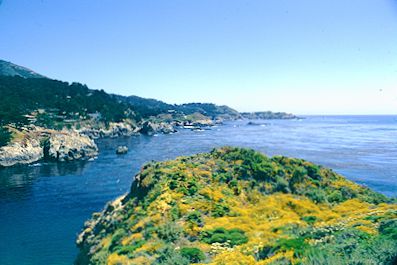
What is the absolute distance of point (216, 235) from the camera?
17.7 meters

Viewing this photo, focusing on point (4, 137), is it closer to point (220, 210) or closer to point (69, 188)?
point (69, 188)

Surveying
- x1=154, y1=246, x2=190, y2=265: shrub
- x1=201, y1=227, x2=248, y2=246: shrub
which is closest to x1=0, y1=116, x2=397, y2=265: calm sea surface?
x1=201, y1=227, x2=248, y2=246: shrub

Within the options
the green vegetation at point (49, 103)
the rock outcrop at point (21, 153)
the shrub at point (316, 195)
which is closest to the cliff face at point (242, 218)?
the shrub at point (316, 195)

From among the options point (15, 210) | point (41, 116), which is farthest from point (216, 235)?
point (41, 116)

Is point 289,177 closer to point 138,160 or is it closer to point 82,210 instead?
point 82,210

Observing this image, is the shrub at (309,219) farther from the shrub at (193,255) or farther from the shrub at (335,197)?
the shrub at (193,255)

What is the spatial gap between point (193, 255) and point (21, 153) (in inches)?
3189

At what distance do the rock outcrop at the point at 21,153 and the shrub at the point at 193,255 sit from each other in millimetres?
76857

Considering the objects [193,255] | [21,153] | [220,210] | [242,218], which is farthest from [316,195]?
[21,153]

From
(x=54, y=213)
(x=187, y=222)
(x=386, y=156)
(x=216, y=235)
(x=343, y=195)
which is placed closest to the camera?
(x=216, y=235)

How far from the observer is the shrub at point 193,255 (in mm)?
15023

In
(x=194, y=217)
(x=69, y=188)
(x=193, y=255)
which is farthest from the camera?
(x=69, y=188)

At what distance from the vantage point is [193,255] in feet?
49.8

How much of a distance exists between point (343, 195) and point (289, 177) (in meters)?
4.62
